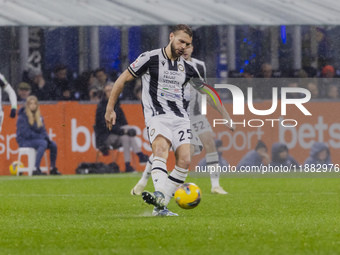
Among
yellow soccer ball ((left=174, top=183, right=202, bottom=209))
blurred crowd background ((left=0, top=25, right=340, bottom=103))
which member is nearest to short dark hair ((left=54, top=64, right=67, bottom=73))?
blurred crowd background ((left=0, top=25, right=340, bottom=103))

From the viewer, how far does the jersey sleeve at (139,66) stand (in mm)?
8007

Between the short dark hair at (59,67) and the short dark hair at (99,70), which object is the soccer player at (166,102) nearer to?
the short dark hair at (99,70)

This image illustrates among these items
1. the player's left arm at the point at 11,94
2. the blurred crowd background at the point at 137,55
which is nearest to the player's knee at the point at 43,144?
the player's left arm at the point at 11,94

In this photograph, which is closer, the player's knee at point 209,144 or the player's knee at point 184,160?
the player's knee at point 184,160

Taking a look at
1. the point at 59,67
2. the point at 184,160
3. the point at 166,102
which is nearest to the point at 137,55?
the point at 59,67

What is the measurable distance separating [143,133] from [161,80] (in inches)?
369

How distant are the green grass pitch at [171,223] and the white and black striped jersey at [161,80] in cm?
96

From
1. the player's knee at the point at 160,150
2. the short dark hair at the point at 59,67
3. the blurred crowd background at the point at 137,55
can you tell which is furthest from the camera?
the short dark hair at the point at 59,67

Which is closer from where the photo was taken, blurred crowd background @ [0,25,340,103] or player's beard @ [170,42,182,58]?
player's beard @ [170,42,182,58]

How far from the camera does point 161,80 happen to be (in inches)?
317

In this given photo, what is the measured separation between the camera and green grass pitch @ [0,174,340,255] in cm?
563

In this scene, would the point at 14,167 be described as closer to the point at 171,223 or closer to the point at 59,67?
the point at 59,67

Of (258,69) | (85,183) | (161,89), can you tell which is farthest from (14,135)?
(161,89)

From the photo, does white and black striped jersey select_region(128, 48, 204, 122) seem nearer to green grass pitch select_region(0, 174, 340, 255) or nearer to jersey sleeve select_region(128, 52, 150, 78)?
jersey sleeve select_region(128, 52, 150, 78)
